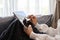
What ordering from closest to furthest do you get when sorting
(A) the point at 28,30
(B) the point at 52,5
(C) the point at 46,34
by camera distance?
(A) the point at 28,30 < (C) the point at 46,34 < (B) the point at 52,5

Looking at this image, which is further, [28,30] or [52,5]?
[52,5]

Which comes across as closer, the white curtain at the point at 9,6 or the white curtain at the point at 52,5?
the white curtain at the point at 52,5

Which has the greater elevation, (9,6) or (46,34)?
(9,6)

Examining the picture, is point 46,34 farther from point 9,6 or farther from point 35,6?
point 9,6

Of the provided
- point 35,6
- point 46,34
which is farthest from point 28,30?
point 35,6

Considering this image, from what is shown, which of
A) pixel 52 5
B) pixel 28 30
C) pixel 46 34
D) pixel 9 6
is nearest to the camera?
pixel 28 30

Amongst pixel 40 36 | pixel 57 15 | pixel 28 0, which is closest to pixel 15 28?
pixel 40 36

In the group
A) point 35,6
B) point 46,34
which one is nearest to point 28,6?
point 35,6

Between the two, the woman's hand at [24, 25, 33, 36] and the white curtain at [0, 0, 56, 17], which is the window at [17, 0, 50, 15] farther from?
the woman's hand at [24, 25, 33, 36]

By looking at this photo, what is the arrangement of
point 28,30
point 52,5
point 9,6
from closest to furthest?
point 28,30 < point 52,5 < point 9,6

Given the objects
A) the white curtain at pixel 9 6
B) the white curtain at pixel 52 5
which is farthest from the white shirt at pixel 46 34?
the white curtain at pixel 9 6

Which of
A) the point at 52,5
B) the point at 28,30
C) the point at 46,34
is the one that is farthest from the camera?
the point at 52,5

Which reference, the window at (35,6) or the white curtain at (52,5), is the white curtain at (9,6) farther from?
the white curtain at (52,5)

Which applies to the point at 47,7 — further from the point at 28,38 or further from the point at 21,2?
the point at 28,38
